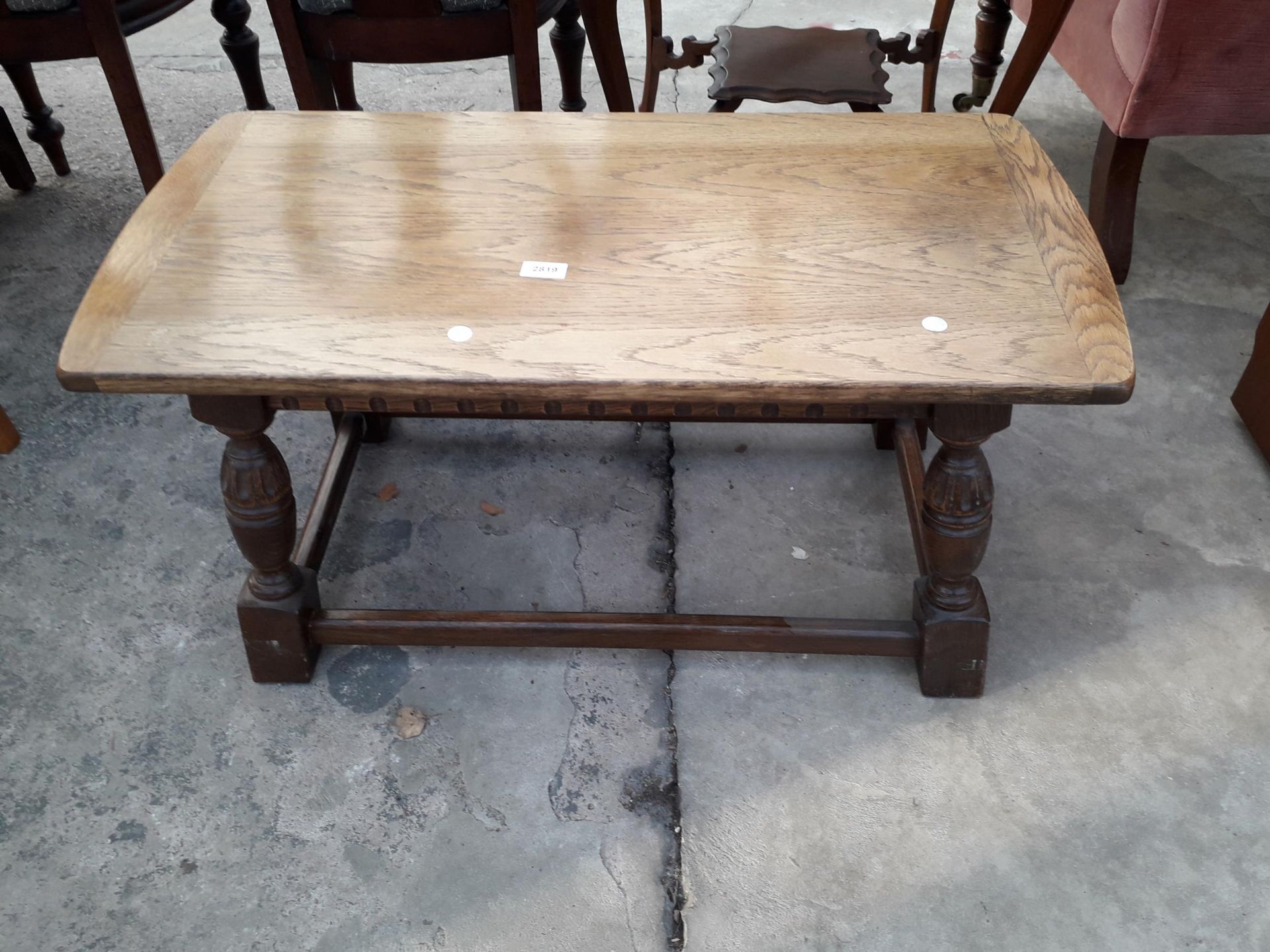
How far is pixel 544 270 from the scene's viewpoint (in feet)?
4.50

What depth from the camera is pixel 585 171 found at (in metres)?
1.57

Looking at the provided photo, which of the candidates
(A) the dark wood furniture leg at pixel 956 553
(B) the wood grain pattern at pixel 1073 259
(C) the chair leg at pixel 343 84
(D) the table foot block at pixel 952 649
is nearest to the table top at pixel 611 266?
(B) the wood grain pattern at pixel 1073 259

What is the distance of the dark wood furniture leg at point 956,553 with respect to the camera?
1.33 metres

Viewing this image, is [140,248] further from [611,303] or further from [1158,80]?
[1158,80]

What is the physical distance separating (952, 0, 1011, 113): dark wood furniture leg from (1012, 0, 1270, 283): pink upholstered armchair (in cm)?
46

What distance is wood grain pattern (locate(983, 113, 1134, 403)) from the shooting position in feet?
3.98

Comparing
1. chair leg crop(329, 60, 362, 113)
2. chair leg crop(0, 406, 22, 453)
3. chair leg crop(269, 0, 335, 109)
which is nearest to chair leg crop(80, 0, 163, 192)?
chair leg crop(269, 0, 335, 109)

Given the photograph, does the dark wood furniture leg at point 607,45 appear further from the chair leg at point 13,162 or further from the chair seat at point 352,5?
the chair leg at point 13,162

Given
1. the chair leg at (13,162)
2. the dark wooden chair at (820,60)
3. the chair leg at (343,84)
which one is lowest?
the chair leg at (13,162)

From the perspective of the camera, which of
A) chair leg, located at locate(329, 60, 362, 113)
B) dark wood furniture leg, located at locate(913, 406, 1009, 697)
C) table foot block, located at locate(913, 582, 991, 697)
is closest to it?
dark wood furniture leg, located at locate(913, 406, 1009, 697)

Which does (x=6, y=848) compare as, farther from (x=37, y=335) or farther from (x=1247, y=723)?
(x=1247, y=723)

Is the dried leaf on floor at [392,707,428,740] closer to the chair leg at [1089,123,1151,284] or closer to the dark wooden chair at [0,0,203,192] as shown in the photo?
the dark wooden chair at [0,0,203,192]

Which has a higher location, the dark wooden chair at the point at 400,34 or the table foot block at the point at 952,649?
the dark wooden chair at the point at 400,34

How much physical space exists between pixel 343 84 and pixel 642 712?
5.48 ft
